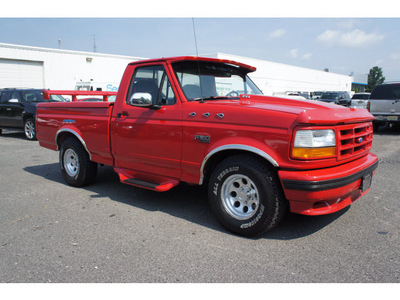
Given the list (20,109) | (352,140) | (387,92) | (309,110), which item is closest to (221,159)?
(309,110)

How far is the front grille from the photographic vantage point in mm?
3479

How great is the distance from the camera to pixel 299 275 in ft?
9.43

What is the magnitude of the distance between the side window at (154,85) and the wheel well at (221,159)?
2.89ft

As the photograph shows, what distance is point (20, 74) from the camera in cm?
2400

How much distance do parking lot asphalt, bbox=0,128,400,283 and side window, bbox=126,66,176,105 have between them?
145cm

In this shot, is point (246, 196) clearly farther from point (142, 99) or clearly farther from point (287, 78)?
point (287, 78)

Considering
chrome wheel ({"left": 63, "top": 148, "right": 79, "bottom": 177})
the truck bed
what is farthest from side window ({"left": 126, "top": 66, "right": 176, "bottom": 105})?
chrome wheel ({"left": 63, "top": 148, "right": 79, "bottom": 177})

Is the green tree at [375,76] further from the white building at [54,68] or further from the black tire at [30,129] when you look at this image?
the black tire at [30,129]

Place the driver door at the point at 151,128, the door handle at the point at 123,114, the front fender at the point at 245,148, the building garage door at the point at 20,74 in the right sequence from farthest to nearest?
the building garage door at the point at 20,74 → the door handle at the point at 123,114 → the driver door at the point at 151,128 → the front fender at the point at 245,148

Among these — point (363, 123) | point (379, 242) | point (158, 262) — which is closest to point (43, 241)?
point (158, 262)

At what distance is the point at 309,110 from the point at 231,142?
828 millimetres

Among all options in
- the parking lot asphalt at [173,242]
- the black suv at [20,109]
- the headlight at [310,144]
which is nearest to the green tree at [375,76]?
the black suv at [20,109]

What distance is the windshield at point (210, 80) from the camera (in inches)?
170

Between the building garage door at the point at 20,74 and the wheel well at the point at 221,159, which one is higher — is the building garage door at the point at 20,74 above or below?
above
